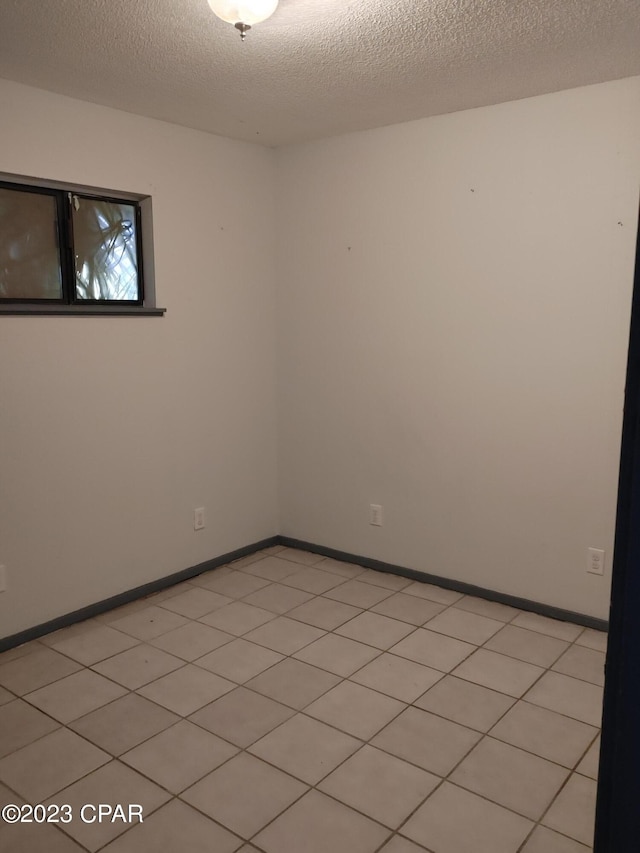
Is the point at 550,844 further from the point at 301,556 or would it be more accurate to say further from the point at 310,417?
the point at 310,417

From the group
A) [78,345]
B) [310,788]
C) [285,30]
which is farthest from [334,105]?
[310,788]

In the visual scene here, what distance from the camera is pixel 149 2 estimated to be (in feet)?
6.70

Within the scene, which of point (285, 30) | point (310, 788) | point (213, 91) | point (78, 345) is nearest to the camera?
point (310, 788)

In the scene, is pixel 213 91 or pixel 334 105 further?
pixel 334 105

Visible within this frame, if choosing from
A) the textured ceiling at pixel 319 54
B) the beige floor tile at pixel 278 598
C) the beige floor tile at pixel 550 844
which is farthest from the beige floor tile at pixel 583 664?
the textured ceiling at pixel 319 54

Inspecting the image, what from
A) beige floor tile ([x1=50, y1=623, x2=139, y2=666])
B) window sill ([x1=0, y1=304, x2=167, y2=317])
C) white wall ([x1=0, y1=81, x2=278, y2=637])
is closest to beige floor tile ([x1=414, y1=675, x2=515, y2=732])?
beige floor tile ([x1=50, y1=623, x2=139, y2=666])

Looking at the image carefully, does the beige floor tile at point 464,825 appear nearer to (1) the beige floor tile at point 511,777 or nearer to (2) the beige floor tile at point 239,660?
(1) the beige floor tile at point 511,777

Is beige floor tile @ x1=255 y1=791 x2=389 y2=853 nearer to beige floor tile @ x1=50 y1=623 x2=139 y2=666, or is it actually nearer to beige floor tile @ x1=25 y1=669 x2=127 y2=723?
beige floor tile @ x1=25 y1=669 x2=127 y2=723

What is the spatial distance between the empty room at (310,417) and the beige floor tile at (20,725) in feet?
0.04

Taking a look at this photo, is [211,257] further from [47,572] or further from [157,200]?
[47,572]

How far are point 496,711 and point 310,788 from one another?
30.8 inches

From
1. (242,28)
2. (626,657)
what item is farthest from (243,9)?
(626,657)

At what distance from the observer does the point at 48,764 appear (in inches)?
84.0

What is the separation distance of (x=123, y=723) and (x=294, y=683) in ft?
2.12
